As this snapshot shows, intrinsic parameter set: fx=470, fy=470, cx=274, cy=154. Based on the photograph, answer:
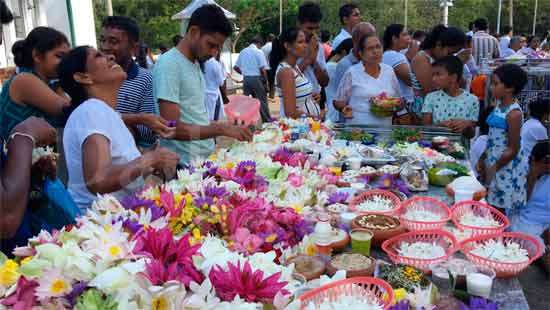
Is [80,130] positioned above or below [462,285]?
above

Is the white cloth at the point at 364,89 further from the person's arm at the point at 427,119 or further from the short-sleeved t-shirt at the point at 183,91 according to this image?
the short-sleeved t-shirt at the point at 183,91

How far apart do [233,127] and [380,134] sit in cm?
152

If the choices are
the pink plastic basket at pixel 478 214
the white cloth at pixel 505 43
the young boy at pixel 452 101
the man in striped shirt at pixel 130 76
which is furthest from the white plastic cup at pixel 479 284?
the white cloth at pixel 505 43

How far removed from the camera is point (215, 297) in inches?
45.4

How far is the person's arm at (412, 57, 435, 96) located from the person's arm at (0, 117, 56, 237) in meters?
3.42

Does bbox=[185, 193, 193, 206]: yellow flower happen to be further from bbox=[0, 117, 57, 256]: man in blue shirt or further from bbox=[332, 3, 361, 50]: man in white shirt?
bbox=[332, 3, 361, 50]: man in white shirt

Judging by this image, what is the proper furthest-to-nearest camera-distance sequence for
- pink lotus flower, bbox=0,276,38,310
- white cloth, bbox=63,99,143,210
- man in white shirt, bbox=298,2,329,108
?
man in white shirt, bbox=298,2,329,108
white cloth, bbox=63,99,143,210
pink lotus flower, bbox=0,276,38,310

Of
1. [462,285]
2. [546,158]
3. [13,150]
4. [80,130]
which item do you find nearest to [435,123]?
[546,158]

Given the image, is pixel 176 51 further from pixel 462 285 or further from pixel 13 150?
pixel 462 285

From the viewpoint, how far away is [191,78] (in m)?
2.65

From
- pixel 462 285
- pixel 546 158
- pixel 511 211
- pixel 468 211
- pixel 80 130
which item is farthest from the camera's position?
pixel 511 211

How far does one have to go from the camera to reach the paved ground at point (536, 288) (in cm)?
302

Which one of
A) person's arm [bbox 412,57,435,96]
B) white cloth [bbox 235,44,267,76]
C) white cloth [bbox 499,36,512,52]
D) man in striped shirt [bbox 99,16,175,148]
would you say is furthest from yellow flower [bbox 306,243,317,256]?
white cloth [bbox 499,36,512,52]

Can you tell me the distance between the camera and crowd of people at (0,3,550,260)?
5.89 feet
